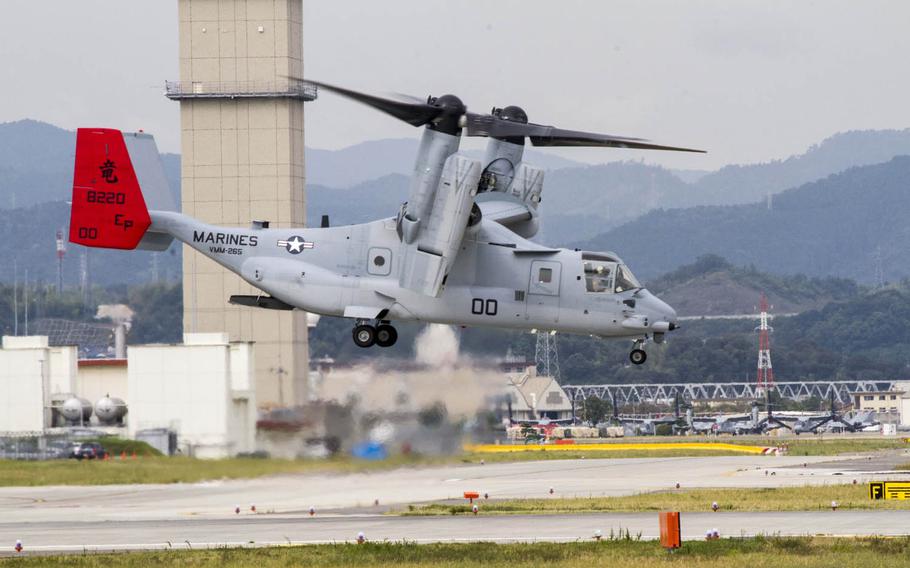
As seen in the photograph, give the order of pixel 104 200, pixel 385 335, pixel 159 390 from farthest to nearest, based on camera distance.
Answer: pixel 159 390 < pixel 104 200 < pixel 385 335

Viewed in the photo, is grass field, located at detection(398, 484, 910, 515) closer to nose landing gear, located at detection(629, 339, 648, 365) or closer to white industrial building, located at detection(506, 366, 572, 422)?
white industrial building, located at detection(506, 366, 572, 422)

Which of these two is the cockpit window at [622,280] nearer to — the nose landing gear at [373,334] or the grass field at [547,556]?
the nose landing gear at [373,334]

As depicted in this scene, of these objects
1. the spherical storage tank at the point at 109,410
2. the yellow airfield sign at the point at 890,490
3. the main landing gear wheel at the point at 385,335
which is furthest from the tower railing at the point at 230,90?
the main landing gear wheel at the point at 385,335

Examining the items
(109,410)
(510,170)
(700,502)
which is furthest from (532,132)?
(109,410)

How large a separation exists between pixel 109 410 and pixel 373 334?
144 ft

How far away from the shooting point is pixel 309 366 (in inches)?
2318

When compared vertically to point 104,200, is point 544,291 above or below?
below

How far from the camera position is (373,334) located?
46219 mm

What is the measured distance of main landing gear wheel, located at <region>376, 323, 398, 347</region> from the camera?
46.1 metres

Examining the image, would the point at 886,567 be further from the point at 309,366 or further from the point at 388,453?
the point at 309,366

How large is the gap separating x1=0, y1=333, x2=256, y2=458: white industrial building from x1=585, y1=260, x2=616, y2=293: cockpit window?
1886 centimetres

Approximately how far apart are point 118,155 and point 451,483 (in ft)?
102

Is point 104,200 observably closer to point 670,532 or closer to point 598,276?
point 598,276

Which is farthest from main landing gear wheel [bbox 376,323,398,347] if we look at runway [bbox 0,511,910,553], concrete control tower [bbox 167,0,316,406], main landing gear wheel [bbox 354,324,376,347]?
concrete control tower [bbox 167,0,316,406]
